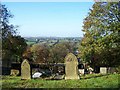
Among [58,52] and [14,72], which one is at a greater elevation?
[58,52]

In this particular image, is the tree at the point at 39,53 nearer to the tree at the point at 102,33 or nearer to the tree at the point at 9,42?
the tree at the point at 9,42

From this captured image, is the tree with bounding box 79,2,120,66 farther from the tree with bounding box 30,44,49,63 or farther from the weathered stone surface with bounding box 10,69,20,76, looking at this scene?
the tree with bounding box 30,44,49,63

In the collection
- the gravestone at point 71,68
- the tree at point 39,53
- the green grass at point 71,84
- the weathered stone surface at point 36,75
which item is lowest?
the green grass at point 71,84

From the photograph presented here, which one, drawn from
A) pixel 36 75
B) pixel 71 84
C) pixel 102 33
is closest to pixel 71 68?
pixel 71 84

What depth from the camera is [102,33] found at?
32.8 feet

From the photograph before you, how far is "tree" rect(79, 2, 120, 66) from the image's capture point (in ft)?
32.0

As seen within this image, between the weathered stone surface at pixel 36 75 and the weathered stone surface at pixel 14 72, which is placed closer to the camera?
the weathered stone surface at pixel 36 75

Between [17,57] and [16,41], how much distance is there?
0.78 metres

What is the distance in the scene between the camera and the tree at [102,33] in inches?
384

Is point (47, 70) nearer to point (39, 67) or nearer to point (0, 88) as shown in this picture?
point (39, 67)

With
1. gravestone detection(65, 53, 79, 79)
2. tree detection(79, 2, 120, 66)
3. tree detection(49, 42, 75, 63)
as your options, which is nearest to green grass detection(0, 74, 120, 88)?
gravestone detection(65, 53, 79, 79)

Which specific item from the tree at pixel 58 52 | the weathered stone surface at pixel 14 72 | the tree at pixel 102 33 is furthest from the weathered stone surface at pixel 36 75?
the tree at pixel 58 52

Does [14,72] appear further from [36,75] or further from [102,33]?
[102,33]

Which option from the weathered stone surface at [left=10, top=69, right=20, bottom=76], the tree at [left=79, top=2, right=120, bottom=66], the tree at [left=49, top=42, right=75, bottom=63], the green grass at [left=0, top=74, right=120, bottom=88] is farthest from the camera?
the tree at [left=49, top=42, right=75, bottom=63]
